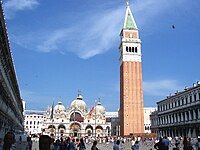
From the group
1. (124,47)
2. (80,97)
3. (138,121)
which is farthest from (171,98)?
(80,97)

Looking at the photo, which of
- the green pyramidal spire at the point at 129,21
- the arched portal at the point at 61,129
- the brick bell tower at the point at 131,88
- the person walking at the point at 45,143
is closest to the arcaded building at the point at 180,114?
the brick bell tower at the point at 131,88

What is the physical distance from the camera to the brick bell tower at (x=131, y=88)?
80.6m

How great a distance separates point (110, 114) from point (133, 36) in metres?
98.6

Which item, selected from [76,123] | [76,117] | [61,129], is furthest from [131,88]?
[61,129]

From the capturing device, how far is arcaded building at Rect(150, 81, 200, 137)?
6104cm

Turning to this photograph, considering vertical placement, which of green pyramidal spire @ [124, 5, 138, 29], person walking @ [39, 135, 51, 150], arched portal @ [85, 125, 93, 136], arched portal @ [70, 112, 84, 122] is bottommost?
person walking @ [39, 135, 51, 150]

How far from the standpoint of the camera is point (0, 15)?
2364 cm

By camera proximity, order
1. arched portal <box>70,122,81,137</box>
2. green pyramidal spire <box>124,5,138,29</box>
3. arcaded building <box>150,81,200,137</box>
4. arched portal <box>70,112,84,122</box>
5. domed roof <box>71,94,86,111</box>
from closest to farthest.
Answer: arcaded building <box>150,81,200,137</box>
green pyramidal spire <box>124,5,138,29</box>
arched portal <box>70,122,81,137</box>
arched portal <box>70,112,84,122</box>
domed roof <box>71,94,86,111</box>

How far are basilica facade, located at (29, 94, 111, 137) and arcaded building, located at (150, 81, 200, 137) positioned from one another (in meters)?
28.7

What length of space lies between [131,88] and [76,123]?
3308cm

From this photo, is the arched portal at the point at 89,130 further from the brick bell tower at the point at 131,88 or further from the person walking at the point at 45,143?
the person walking at the point at 45,143

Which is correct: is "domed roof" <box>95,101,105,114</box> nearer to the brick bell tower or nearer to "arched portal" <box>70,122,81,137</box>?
"arched portal" <box>70,122,81,137</box>

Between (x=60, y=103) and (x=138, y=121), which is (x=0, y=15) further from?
(x=60, y=103)


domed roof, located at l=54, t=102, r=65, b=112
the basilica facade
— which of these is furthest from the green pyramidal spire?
domed roof, located at l=54, t=102, r=65, b=112
